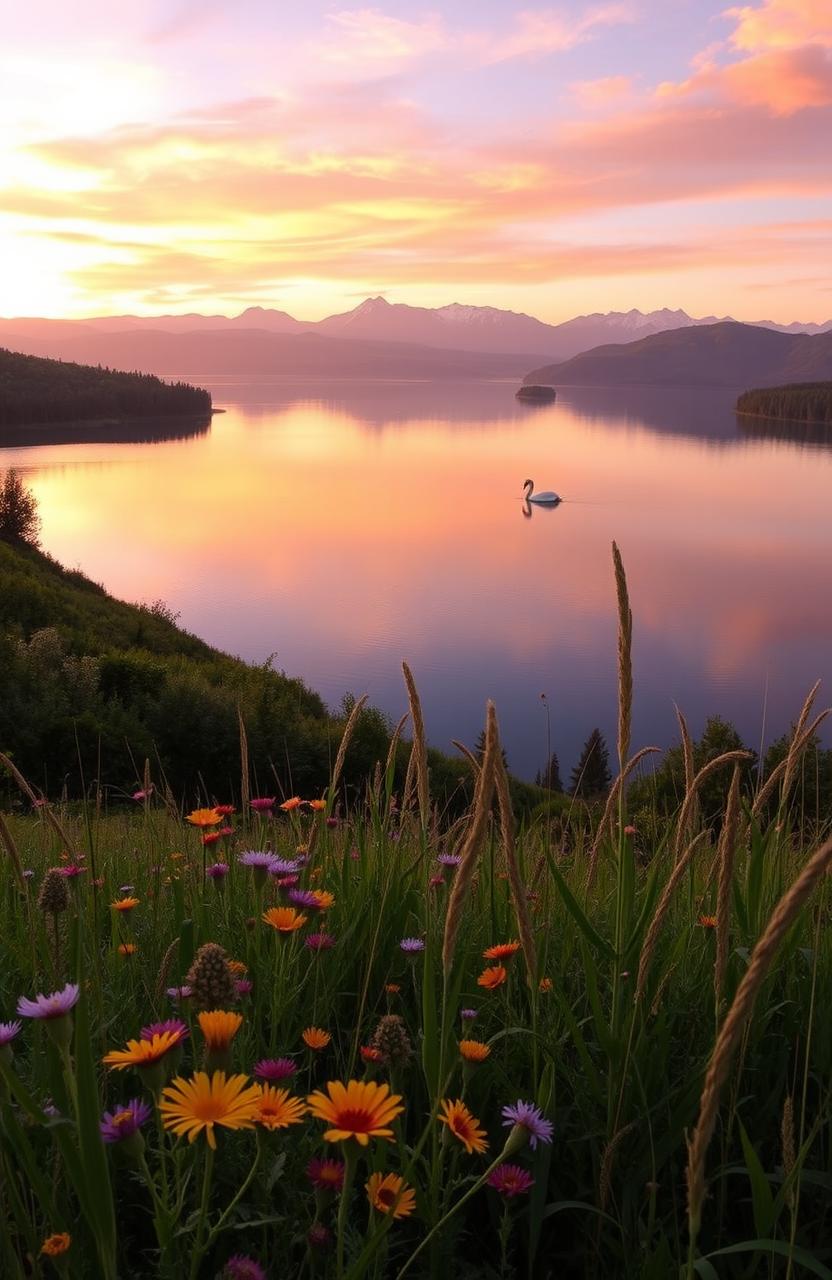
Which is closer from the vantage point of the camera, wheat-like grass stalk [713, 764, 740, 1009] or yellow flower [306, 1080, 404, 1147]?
yellow flower [306, 1080, 404, 1147]

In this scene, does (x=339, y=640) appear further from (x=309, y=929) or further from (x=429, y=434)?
(x=429, y=434)

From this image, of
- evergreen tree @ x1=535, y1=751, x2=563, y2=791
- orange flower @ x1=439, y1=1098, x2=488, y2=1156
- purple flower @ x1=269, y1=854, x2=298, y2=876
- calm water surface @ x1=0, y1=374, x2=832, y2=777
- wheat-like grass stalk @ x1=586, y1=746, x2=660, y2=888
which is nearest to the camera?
orange flower @ x1=439, y1=1098, x2=488, y2=1156

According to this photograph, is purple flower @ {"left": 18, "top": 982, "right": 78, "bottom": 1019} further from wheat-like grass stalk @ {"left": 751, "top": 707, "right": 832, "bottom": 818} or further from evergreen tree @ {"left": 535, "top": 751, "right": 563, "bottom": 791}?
evergreen tree @ {"left": 535, "top": 751, "right": 563, "bottom": 791}

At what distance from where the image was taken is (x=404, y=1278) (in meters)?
1.79

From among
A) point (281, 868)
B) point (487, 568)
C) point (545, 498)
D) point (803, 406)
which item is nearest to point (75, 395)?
point (545, 498)

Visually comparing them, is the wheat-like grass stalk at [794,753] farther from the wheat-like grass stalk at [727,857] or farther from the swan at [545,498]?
the swan at [545,498]

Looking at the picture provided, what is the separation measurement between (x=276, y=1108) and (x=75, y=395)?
191935mm

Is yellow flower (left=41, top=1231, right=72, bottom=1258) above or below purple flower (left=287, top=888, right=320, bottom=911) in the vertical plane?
below

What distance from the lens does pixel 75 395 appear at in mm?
178000

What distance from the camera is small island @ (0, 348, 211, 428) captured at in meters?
170

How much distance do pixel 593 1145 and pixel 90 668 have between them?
32899mm

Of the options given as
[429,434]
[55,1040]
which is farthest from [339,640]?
[429,434]

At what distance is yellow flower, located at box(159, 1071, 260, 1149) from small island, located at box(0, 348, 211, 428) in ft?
591

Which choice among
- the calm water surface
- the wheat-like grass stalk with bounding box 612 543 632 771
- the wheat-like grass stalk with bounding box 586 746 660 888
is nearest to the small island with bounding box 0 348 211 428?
the calm water surface
